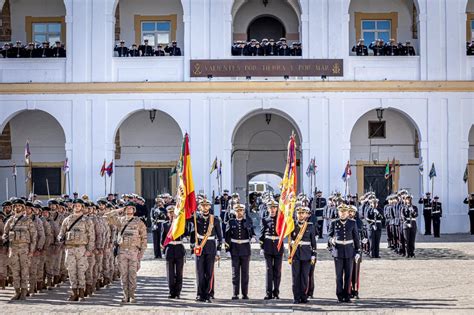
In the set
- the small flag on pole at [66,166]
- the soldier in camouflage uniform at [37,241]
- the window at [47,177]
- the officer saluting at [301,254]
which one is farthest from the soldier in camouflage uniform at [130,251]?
the window at [47,177]

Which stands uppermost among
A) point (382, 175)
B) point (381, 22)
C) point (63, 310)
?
point (381, 22)

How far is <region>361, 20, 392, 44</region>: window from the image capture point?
34469 millimetres

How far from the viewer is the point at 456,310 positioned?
1420cm

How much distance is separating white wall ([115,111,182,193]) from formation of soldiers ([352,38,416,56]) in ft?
24.9

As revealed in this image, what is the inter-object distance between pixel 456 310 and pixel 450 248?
12.2 meters

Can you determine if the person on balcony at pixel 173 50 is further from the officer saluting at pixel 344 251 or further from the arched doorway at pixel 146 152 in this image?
the officer saluting at pixel 344 251

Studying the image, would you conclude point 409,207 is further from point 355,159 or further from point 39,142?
point 39,142

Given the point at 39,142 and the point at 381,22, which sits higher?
the point at 381,22

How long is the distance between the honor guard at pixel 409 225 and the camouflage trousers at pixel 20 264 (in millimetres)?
10746

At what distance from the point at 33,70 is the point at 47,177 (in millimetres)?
4229

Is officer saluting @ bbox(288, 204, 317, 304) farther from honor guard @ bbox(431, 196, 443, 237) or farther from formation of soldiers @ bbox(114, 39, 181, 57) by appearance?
formation of soldiers @ bbox(114, 39, 181, 57)

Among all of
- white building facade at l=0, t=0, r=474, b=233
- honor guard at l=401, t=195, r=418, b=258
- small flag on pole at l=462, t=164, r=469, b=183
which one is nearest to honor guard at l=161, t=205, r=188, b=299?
honor guard at l=401, t=195, r=418, b=258

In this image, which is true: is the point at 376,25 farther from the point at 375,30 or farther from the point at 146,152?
the point at 146,152

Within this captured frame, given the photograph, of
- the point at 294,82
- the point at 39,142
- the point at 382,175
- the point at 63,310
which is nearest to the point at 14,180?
the point at 39,142
